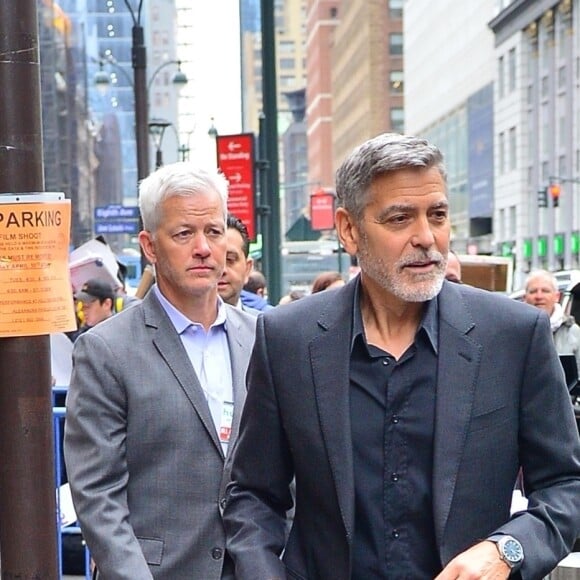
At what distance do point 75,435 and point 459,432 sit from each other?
4.38 ft

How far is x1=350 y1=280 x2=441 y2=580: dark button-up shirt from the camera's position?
8.97ft

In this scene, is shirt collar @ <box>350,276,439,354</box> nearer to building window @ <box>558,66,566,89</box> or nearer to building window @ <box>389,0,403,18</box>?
building window @ <box>558,66,566,89</box>

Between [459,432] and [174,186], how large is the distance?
1398mm

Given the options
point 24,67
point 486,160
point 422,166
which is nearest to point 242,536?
point 422,166

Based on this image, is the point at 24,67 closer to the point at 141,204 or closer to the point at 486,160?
the point at 141,204

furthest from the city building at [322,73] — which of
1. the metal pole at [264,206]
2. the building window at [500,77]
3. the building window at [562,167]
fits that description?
the metal pole at [264,206]

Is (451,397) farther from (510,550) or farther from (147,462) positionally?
(147,462)

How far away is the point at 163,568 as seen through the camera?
11.7ft

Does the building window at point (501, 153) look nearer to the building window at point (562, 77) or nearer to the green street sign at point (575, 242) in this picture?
the building window at point (562, 77)

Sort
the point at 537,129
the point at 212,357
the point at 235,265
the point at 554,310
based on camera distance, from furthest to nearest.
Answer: the point at 537,129 → the point at 554,310 → the point at 235,265 → the point at 212,357

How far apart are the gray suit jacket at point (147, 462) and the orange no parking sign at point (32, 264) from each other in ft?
4.34

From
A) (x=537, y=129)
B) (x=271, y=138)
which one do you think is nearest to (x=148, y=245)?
(x=271, y=138)

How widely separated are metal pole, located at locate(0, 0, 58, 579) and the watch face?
2.71m

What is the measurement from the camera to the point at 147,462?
3.59 meters
